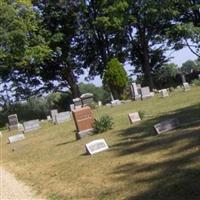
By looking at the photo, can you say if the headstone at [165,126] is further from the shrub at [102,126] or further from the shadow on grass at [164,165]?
the shrub at [102,126]

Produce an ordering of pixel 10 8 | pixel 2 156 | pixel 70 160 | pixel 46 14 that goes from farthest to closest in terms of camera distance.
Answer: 1. pixel 46 14
2. pixel 10 8
3. pixel 2 156
4. pixel 70 160

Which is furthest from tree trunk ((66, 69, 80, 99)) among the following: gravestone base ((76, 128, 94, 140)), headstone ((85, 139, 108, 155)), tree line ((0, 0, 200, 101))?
headstone ((85, 139, 108, 155))

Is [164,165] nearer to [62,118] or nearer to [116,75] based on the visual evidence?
[62,118]

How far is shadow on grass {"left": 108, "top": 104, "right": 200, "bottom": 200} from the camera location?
27.6ft

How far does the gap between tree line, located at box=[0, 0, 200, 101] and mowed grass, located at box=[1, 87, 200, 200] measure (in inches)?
1171

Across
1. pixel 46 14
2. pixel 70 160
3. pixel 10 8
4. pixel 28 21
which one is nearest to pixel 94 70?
pixel 46 14

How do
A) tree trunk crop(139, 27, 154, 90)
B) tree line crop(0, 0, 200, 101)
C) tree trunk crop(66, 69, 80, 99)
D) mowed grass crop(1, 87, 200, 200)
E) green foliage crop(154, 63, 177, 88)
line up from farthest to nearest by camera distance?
tree trunk crop(139, 27, 154, 90), tree trunk crop(66, 69, 80, 99), green foliage crop(154, 63, 177, 88), tree line crop(0, 0, 200, 101), mowed grass crop(1, 87, 200, 200)

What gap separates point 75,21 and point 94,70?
584 cm

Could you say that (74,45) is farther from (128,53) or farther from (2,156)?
(2,156)

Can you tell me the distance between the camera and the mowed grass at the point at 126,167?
885 cm

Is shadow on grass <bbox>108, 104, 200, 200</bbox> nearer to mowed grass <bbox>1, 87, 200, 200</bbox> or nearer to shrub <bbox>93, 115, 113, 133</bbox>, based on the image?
mowed grass <bbox>1, 87, 200, 200</bbox>

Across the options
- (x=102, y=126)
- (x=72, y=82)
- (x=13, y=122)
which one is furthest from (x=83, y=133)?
(x=72, y=82)

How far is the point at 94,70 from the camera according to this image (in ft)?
177

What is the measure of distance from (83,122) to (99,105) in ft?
68.5
